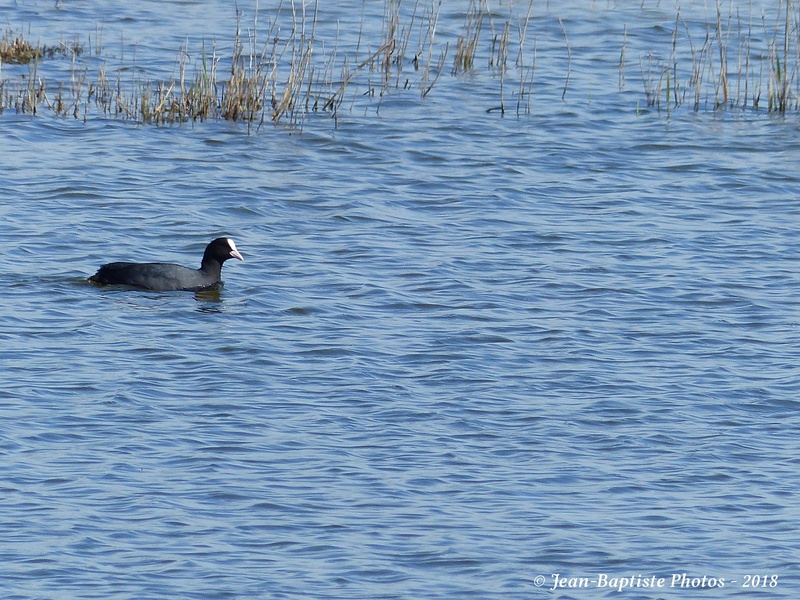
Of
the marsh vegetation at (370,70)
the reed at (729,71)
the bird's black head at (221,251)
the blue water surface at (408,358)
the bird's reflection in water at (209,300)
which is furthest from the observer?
the reed at (729,71)

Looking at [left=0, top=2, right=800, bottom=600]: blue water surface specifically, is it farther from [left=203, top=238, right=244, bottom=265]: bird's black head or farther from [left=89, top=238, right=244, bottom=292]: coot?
[left=203, top=238, right=244, bottom=265]: bird's black head

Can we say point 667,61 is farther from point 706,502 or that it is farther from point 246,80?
point 706,502

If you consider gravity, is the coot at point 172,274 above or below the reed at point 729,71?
below

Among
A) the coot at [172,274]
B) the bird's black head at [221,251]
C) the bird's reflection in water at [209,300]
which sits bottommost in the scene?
the bird's reflection in water at [209,300]

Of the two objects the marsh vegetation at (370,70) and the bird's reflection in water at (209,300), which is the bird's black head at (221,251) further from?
the marsh vegetation at (370,70)

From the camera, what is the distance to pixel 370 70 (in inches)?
814

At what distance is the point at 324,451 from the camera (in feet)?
29.9

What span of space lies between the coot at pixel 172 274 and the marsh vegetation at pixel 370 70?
4298mm

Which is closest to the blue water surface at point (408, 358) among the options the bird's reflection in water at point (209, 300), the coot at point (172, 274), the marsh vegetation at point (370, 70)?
the bird's reflection in water at point (209, 300)

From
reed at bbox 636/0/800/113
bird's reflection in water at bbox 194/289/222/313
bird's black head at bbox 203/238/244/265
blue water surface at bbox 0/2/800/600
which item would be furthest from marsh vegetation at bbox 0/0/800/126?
bird's reflection in water at bbox 194/289/222/313

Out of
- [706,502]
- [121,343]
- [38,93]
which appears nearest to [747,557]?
[706,502]

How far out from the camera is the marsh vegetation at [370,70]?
60.2 feet

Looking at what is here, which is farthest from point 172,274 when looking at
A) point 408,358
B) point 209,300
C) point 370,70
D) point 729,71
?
point 729,71

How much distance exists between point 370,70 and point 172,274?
27.2ft
